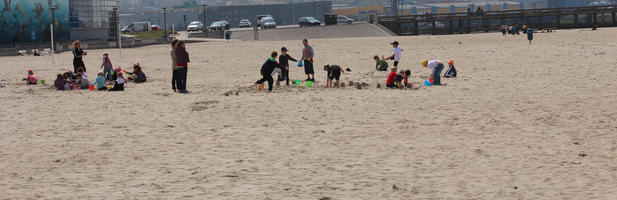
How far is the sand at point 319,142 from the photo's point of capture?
330 inches

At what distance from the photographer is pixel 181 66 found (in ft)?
61.9

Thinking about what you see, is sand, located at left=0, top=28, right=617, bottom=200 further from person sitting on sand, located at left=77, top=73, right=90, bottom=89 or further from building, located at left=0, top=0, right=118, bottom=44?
building, located at left=0, top=0, right=118, bottom=44

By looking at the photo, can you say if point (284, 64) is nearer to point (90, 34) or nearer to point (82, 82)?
point (82, 82)

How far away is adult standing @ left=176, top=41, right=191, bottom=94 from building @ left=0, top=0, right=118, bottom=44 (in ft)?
139

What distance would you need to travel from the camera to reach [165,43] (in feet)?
203

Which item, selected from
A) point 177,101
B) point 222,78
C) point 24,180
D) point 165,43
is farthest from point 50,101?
point 165,43

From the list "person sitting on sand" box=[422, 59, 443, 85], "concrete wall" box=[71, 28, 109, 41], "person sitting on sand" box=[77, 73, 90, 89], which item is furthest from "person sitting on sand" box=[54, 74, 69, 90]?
"concrete wall" box=[71, 28, 109, 41]

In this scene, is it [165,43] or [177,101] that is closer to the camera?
[177,101]

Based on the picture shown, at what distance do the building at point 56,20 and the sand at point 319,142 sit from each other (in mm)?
43578

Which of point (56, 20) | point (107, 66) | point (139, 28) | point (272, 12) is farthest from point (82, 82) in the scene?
point (272, 12)

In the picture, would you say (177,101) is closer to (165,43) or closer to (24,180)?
(24,180)

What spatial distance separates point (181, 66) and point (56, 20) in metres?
48.9

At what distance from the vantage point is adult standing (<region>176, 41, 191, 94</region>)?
18741 millimetres

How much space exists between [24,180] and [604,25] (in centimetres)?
7133
